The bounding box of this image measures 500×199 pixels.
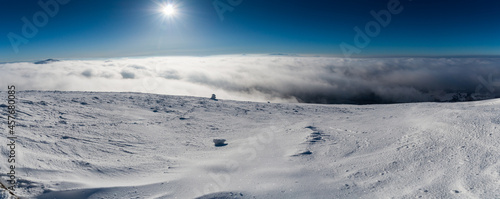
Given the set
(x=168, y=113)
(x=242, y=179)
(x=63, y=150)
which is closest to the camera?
(x=242, y=179)

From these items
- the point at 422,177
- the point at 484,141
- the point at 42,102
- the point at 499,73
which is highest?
the point at 499,73

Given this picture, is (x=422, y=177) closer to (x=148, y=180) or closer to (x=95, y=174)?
(x=148, y=180)

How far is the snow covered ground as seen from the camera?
471 cm

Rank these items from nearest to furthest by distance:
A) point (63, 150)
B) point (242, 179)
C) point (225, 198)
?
1. point (225, 198)
2. point (242, 179)
3. point (63, 150)

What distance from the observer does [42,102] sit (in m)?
12.4

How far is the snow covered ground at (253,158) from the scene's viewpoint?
4.71 metres

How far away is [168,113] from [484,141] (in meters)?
13.5

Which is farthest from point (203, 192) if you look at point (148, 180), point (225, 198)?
point (148, 180)

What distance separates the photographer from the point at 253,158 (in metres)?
7.02

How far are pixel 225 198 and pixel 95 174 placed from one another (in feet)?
12.2

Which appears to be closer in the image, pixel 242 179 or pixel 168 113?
pixel 242 179

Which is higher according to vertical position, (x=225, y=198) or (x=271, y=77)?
(x=271, y=77)

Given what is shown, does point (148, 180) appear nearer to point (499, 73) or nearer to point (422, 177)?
point (422, 177)

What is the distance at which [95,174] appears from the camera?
596cm
